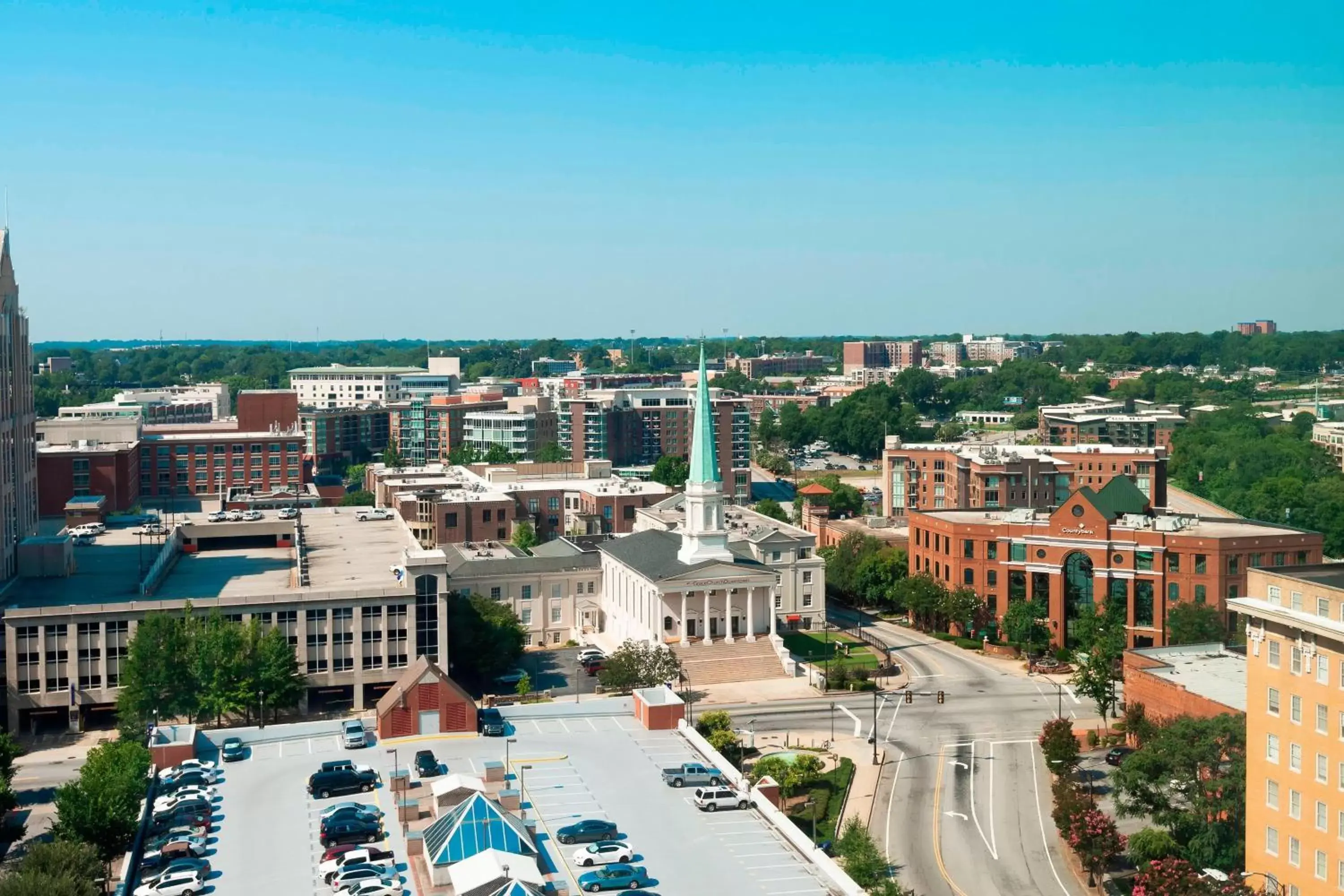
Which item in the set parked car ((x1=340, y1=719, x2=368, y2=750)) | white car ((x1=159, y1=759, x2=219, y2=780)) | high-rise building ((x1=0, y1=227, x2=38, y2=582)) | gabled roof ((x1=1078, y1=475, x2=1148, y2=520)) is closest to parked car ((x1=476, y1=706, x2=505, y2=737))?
parked car ((x1=340, y1=719, x2=368, y2=750))

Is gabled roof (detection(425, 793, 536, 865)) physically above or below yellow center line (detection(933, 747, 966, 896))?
above

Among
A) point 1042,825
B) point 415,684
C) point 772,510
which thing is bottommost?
point 1042,825

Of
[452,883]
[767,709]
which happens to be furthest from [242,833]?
[767,709]

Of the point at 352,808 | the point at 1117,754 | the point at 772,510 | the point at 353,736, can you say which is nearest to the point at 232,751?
the point at 353,736

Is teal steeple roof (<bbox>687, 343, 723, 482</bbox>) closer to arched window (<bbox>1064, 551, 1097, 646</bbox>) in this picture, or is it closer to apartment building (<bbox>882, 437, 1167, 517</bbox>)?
arched window (<bbox>1064, 551, 1097, 646</bbox>)

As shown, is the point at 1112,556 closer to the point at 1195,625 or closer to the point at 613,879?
the point at 1195,625

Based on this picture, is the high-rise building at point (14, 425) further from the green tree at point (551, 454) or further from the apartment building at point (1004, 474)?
the green tree at point (551, 454)
